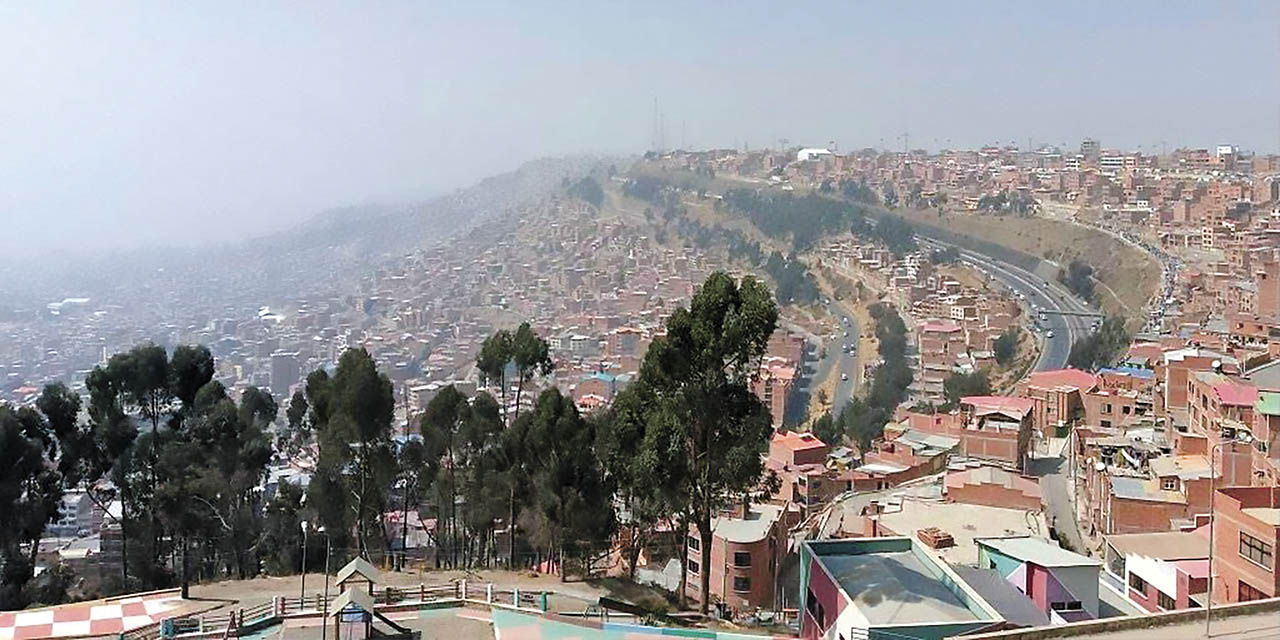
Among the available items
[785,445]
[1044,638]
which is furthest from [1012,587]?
[785,445]

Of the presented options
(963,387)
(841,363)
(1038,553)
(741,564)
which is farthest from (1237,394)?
(841,363)

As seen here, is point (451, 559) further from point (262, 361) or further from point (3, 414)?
→ point (262, 361)

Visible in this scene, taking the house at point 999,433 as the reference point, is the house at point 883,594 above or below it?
above

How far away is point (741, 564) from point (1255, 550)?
4873 millimetres

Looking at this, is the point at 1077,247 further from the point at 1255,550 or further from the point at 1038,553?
the point at 1038,553

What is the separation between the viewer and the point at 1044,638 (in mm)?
4969

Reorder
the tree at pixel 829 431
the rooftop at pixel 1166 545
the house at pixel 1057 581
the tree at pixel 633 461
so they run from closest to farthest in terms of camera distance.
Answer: the house at pixel 1057 581 → the tree at pixel 633 461 → the rooftop at pixel 1166 545 → the tree at pixel 829 431

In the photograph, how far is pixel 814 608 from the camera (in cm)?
705

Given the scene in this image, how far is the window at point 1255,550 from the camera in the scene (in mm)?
8023

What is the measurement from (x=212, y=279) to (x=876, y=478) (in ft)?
124

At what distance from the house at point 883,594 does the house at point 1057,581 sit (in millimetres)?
995

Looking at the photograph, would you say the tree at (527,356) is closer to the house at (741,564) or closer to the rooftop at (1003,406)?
the house at (741,564)

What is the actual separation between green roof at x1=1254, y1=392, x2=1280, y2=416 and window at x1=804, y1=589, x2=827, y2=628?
7.77 m

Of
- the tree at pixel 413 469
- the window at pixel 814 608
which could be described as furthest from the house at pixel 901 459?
the window at pixel 814 608
